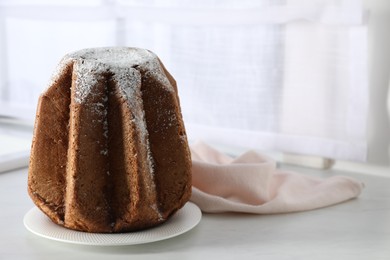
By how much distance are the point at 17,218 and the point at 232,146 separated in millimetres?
615

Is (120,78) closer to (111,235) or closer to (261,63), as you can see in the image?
(111,235)

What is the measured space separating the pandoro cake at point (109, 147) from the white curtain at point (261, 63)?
1.60 feet

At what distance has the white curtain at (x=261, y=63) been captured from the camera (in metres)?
1.38

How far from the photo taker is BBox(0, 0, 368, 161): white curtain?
1383mm

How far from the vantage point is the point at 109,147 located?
37.6 inches

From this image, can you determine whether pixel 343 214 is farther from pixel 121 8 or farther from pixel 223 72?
pixel 121 8

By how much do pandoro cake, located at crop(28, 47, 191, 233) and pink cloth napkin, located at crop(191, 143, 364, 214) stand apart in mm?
126

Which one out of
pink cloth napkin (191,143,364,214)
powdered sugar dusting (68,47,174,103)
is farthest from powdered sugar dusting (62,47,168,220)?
pink cloth napkin (191,143,364,214)

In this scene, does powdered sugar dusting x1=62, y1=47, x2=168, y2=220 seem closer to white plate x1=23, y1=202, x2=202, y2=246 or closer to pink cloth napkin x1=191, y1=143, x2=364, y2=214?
white plate x1=23, y1=202, x2=202, y2=246

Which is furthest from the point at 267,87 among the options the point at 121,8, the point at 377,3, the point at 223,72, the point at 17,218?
the point at 17,218

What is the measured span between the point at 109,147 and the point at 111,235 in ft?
0.35

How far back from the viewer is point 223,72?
4.99ft

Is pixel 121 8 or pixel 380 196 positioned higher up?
pixel 121 8

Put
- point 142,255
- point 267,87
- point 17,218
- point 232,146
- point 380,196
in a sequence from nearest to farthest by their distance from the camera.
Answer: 1. point 142,255
2. point 17,218
3. point 380,196
4. point 267,87
5. point 232,146
